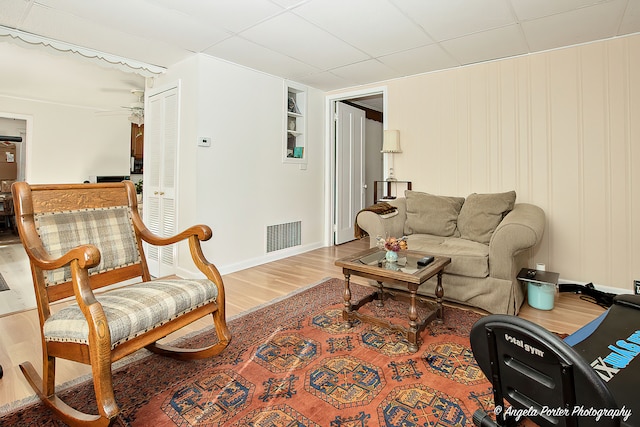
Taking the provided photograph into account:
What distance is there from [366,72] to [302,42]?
3.80ft

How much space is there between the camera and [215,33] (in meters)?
2.87

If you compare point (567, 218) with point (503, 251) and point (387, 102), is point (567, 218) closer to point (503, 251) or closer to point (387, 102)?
point (503, 251)

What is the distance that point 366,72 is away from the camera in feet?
13.1

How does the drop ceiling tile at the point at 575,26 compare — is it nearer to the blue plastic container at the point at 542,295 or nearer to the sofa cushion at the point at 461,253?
the sofa cushion at the point at 461,253

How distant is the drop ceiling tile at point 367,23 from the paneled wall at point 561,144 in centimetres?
107

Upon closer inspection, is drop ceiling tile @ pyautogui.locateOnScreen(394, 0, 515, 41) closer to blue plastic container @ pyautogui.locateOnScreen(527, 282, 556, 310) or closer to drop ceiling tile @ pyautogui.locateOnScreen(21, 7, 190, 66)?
blue plastic container @ pyautogui.locateOnScreen(527, 282, 556, 310)

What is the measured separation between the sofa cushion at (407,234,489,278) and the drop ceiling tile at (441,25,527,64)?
1.87 m

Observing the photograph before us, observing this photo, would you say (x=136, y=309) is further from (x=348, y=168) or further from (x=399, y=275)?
(x=348, y=168)

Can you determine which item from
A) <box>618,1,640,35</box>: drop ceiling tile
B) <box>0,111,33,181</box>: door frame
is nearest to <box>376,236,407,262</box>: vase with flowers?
<box>618,1,640,35</box>: drop ceiling tile

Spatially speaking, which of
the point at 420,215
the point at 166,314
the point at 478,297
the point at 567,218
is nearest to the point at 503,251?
the point at 478,297

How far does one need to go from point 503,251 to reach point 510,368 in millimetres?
1725

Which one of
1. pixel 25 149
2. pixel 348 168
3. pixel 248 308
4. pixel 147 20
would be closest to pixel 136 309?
pixel 248 308

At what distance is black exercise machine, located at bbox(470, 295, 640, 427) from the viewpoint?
74cm

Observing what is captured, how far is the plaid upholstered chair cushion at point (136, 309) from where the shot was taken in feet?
4.28
